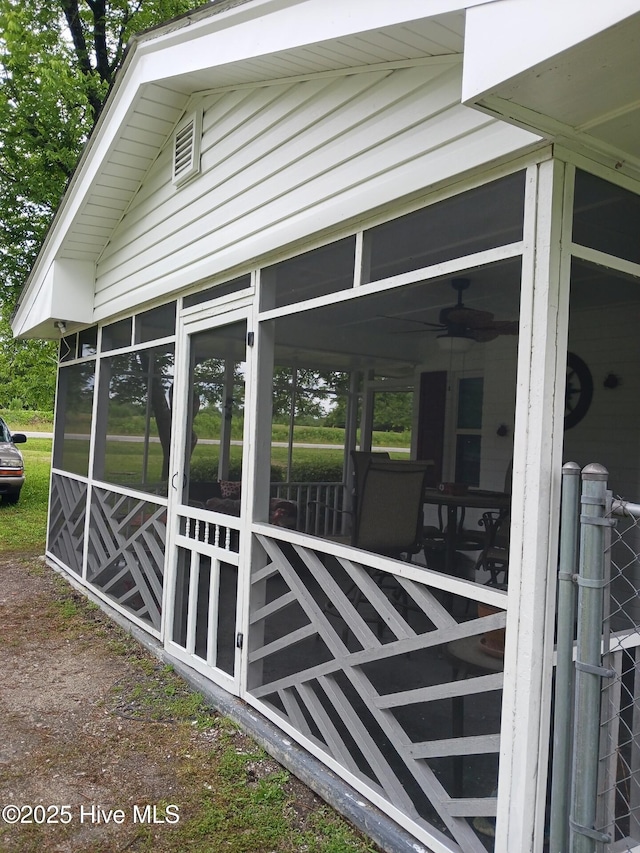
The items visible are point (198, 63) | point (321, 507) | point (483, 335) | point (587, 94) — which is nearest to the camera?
point (587, 94)

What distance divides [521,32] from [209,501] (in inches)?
120

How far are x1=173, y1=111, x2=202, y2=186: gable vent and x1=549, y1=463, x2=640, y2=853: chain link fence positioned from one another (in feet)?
10.7

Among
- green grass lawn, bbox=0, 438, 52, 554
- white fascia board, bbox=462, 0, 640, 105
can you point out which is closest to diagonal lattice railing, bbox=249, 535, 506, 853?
white fascia board, bbox=462, 0, 640, 105

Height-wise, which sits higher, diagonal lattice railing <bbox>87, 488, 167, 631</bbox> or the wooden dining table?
the wooden dining table

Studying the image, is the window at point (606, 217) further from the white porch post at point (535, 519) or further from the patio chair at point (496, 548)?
the patio chair at point (496, 548)

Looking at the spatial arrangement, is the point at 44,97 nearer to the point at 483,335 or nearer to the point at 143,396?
the point at 143,396

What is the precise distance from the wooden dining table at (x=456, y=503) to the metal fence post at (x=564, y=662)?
21 cm

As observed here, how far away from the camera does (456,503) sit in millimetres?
2316

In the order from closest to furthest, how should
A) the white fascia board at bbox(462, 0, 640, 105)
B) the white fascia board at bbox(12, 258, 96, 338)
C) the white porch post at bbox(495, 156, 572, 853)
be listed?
the white fascia board at bbox(462, 0, 640, 105)
the white porch post at bbox(495, 156, 572, 853)
the white fascia board at bbox(12, 258, 96, 338)

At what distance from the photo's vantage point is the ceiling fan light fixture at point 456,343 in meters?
2.31

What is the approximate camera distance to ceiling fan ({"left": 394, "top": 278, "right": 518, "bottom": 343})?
2217 mm

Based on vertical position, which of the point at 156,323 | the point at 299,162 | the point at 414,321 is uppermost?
the point at 299,162

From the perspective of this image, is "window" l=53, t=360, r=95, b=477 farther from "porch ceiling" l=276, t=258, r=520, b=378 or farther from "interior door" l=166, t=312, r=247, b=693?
"porch ceiling" l=276, t=258, r=520, b=378

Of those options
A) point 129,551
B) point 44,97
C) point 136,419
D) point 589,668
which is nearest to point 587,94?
point 589,668
